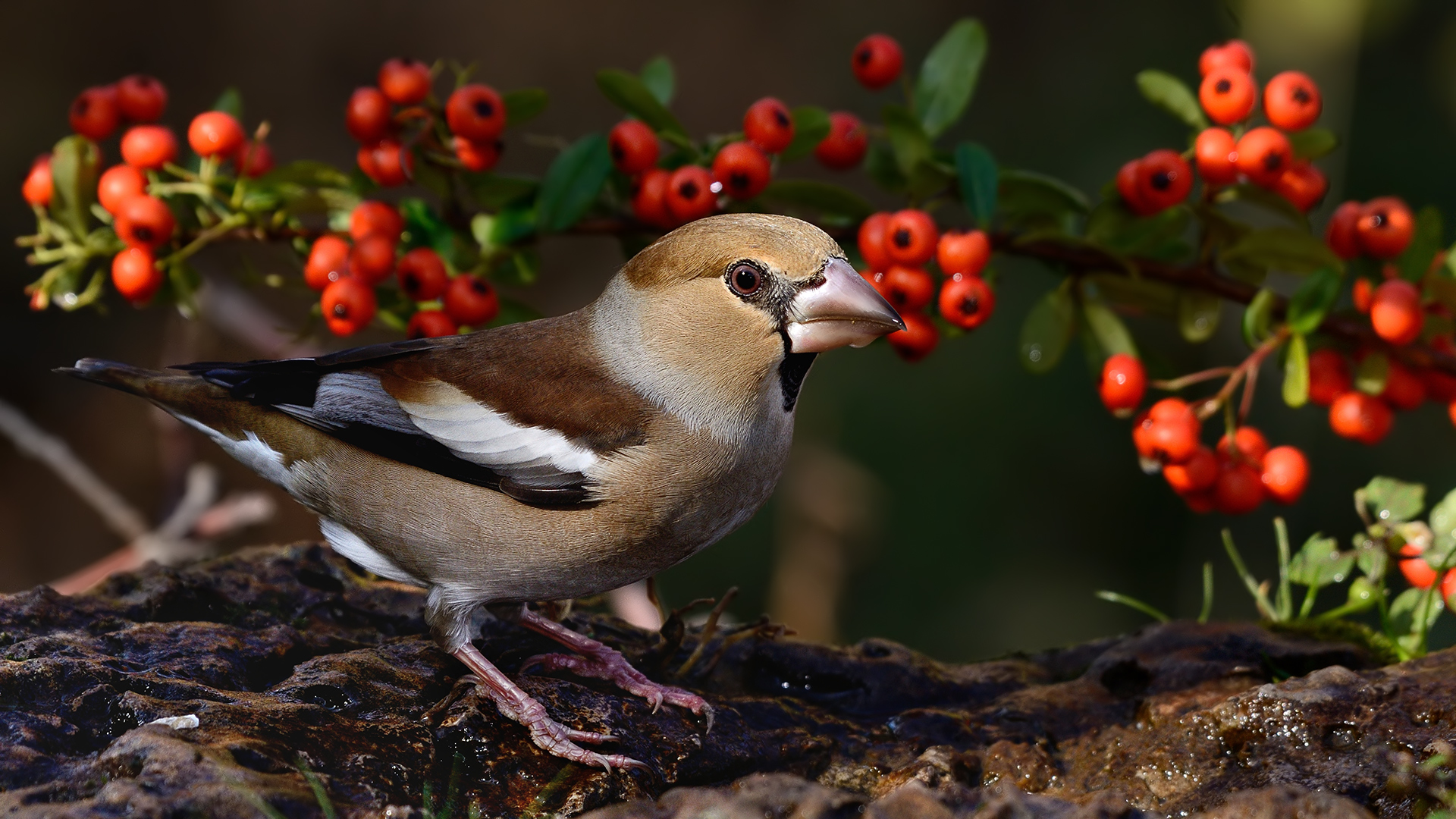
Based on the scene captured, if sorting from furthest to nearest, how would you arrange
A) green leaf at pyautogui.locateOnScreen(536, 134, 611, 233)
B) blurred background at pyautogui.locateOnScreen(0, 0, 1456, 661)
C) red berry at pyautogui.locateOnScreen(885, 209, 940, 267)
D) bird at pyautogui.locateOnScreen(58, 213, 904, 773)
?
blurred background at pyautogui.locateOnScreen(0, 0, 1456, 661) → green leaf at pyautogui.locateOnScreen(536, 134, 611, 233) → red berry at pyautogui.locateOnScreen(885, 209, 940, 267) → bird at pyautogui.locateOnScreen(58, 213, 904, 773)

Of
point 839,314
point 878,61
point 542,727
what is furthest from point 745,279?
point 542,727

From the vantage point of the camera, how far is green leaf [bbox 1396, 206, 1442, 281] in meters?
3.05

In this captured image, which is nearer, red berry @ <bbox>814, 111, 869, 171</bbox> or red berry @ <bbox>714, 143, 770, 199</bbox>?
red berry @ <bbox>714, 143, 770, 199</bbox>

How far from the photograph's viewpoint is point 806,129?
121 inches

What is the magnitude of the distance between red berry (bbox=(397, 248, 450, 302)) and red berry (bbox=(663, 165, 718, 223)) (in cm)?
61

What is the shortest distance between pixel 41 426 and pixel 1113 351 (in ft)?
20.7

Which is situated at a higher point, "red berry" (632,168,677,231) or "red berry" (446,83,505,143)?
"red berry" (446,83,505,143)

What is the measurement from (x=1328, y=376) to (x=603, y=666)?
2031 millimetres

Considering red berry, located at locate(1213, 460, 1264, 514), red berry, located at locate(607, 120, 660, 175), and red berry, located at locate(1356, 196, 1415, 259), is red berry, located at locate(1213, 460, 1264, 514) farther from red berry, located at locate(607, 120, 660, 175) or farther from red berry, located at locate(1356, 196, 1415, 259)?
red berry, located at locate(607, 120, 660, 175)

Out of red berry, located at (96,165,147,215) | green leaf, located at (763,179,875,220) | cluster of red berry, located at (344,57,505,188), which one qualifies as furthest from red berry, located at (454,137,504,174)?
red berry, located at (96,165,147,215)

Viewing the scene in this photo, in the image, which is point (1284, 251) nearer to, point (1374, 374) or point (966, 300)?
point (1374, 374)

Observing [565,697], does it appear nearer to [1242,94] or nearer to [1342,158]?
[1242,94]

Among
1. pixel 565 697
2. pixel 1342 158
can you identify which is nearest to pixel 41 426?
pixel 565 697

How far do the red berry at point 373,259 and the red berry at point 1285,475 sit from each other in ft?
7.53
